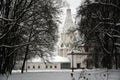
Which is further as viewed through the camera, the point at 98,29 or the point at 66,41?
the point at 66,41

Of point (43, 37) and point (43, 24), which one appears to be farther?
point (43, 37)

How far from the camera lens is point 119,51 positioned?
46500 millimetres

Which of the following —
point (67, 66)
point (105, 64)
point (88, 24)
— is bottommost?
point (67, 66)

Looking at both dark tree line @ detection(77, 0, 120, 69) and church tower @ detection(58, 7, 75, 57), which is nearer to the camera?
dark tree line @ detection(77, 0, 120, 69)

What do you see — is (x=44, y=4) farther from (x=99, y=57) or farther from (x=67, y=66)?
(x=67, y=66)

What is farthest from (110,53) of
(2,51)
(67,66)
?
(67,66)

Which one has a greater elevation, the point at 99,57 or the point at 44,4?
the point at 44,4

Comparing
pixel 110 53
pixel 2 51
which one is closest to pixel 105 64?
pixel 110 53

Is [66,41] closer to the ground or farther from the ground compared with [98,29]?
closer to the ground

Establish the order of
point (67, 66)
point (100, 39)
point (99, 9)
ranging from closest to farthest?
point (99, 9)
point (100, 39)
point (67, 66)

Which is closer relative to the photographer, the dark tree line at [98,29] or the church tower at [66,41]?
the dark tree line at [98,29]

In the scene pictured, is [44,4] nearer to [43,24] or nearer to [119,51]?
[43,24]

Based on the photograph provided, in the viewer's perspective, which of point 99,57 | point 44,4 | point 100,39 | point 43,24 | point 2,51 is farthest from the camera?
point 99,57

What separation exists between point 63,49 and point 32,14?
306 feet
